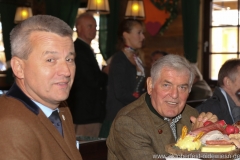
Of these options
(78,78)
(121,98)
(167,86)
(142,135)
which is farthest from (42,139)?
(78,78)

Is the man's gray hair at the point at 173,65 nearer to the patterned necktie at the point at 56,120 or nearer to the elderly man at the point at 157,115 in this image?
the elderly man at the point at 157,115

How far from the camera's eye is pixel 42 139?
67.1 inches

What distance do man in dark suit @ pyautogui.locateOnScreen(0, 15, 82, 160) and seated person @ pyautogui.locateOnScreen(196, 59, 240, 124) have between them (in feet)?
5.71

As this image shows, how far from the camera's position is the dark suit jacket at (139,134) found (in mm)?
2330

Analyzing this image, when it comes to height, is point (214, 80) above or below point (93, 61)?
below

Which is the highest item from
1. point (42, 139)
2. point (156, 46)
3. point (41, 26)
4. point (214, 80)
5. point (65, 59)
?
point (41, 26)

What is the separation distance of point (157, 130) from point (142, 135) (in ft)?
0.29

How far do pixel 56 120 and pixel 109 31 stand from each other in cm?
642

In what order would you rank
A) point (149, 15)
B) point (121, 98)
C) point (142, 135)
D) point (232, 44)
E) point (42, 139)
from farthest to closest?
1. point (149, 15)
2. point (232, 44)
3. point (121, 98)
4. point (142, 135)
5. point (42, 139)

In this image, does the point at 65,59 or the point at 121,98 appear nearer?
the point at 65,59

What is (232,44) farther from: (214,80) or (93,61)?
(93,61)

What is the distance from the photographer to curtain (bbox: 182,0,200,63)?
7.66 m

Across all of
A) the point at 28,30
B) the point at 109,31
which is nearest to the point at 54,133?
the point at 28,30

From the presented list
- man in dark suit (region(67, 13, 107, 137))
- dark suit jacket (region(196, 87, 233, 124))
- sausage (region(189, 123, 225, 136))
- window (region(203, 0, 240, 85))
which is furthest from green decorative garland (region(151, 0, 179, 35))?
sausage (region(189, 123, 225, 136))
